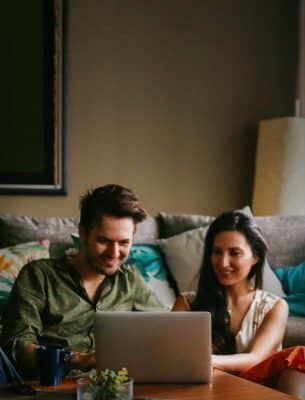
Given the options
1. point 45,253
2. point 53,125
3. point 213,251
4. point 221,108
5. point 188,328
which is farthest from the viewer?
point 221,108

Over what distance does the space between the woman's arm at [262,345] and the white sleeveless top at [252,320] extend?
3cm

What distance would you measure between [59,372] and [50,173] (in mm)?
2074

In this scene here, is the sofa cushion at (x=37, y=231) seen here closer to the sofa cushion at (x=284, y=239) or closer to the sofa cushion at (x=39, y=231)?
the sofa cushion at (x=39, y=231)

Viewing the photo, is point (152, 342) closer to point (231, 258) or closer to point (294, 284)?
point (231, 258)

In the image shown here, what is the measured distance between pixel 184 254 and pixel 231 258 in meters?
0.99

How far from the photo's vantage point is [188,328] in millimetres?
1854

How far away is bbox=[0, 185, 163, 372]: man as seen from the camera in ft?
7.06

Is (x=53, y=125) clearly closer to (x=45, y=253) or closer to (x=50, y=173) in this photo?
(x=50, y=173)

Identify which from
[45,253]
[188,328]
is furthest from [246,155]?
[188,328]

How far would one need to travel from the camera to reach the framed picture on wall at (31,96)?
3760mm

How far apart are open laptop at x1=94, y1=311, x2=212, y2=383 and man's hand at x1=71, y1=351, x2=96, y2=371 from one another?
106 mm

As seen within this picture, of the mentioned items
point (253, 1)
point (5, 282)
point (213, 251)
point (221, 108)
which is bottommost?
point (5, 282)

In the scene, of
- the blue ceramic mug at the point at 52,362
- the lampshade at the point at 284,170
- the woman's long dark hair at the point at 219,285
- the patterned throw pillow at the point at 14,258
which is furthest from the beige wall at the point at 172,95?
the blue ceramic mug at the point at 52,362

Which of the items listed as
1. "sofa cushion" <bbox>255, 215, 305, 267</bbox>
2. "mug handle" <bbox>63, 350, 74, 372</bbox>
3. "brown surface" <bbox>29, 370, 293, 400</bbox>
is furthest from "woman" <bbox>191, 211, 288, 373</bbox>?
"sofa cushion" <bbox>255, 215, 305, 267</bbox>
